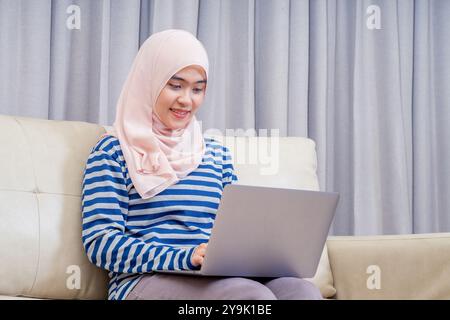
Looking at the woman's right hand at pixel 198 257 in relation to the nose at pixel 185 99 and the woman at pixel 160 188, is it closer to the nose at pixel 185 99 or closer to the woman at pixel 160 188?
A: the woman at pixel 160 188

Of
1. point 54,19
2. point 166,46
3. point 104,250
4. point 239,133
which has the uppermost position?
point 54,19

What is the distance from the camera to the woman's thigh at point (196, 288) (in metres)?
1.26

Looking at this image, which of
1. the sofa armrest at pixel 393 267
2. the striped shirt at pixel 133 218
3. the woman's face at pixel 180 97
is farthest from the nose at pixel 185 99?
the sofa armrest at pixel 393 267

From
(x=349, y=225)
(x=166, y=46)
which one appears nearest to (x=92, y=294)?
(x=166, y=46)

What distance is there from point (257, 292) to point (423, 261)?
0.62m

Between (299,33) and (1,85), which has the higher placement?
(299,33)

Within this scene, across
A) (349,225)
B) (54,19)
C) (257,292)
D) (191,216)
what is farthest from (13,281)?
(349,225)

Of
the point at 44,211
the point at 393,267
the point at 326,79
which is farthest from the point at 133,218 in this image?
the point at 326,79

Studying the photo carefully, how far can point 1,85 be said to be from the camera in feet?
6.68
